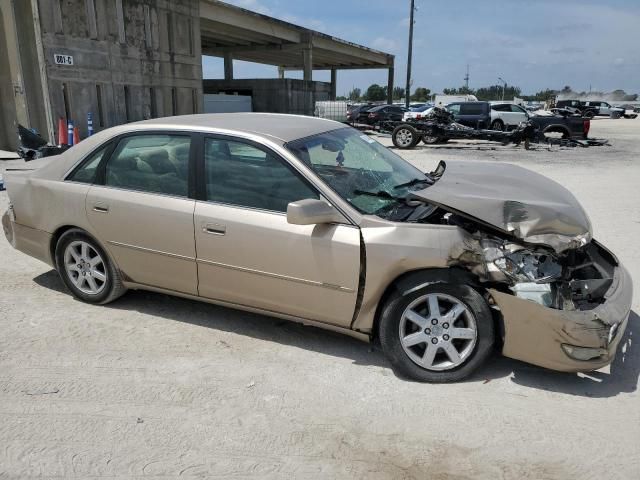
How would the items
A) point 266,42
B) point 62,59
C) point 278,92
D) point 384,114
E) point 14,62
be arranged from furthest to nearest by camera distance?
point 266,42 < point 278,92 < point 384,114 < point 62,59 < point 14,62

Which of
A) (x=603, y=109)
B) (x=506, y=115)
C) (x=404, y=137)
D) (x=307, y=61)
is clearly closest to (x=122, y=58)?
(x=404, y=137)

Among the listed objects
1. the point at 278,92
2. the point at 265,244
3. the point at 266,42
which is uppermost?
the point at 266,42

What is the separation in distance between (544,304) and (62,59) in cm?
1518

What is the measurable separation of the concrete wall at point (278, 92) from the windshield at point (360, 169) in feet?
80.2

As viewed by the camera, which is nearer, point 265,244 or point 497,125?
point 265,244

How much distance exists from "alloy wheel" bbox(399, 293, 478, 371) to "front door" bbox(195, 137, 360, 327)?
0.40 m

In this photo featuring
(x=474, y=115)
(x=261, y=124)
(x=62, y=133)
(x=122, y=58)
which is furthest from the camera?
(x=474, y=115)

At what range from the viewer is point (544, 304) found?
3098mm

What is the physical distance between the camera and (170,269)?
3.90 meters

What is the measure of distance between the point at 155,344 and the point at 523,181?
9.84 ft

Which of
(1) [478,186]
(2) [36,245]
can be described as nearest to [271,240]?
(1) [478,186]

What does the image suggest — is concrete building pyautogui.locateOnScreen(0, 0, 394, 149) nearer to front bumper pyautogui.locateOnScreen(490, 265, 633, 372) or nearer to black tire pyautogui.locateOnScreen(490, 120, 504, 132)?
black tire pyautogui.locateOnScreen(490, 120, 504, 132)

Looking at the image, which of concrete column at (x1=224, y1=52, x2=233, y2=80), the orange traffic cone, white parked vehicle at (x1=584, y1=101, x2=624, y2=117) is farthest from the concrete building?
white parked vehicle at (x1=584, y1=101, x2=624, y2=117)

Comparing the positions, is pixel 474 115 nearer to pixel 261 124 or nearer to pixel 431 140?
pixel 431 140
